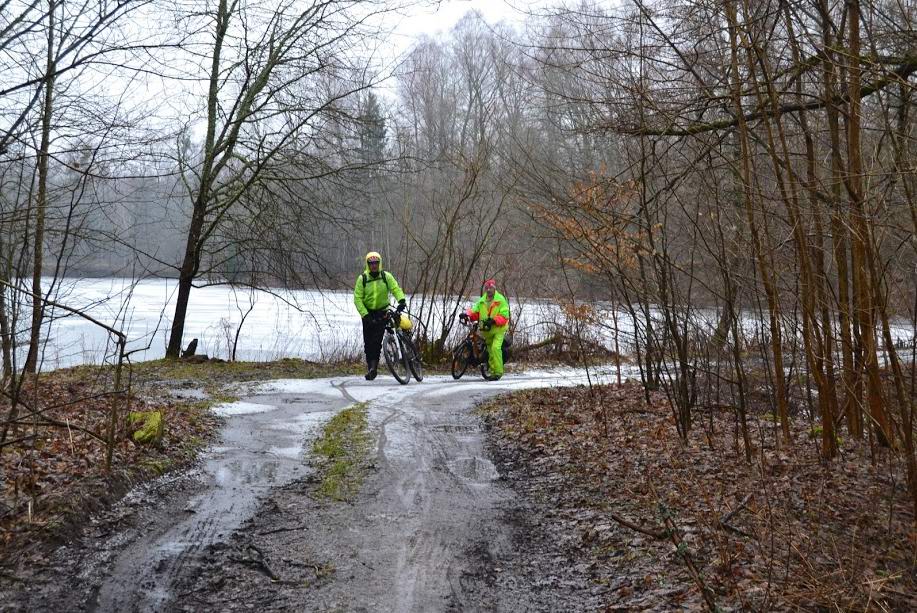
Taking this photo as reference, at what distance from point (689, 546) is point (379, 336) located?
9686mm

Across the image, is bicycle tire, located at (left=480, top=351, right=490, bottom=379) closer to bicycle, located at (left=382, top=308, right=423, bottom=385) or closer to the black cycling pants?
bicycle, located at (left=382, top=308, right=423, bottom=385)

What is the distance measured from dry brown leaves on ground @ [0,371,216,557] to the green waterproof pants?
7.84m

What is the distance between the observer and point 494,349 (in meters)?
16.7

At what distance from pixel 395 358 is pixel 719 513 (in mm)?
9066

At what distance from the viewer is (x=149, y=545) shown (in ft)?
17.5

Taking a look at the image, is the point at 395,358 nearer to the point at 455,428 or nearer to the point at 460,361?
the point at 460,361

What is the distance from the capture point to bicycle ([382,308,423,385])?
46.8ft

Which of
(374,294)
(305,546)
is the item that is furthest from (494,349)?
(305,546)

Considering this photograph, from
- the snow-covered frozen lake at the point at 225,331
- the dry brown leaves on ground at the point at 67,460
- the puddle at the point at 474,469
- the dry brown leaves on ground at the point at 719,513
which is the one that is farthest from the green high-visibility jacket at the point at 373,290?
the puddle at the point at 474,469

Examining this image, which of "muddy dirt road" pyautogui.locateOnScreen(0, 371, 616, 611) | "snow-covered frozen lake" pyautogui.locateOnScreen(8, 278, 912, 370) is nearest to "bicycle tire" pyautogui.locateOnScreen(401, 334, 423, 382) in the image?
"snow-covered frozen lake" pyautogui.locateOnScreen(8, 278, 912, 370)

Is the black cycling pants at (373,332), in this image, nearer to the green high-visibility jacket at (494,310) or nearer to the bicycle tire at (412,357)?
the bicycle tire at (412,357)

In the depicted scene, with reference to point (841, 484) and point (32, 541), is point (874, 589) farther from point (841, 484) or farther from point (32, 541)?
point (32, 541)

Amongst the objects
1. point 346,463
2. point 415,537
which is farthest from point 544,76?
point 415,537

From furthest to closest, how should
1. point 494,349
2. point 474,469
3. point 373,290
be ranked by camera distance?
point 494,349 → point 373,290 → point 474,469
